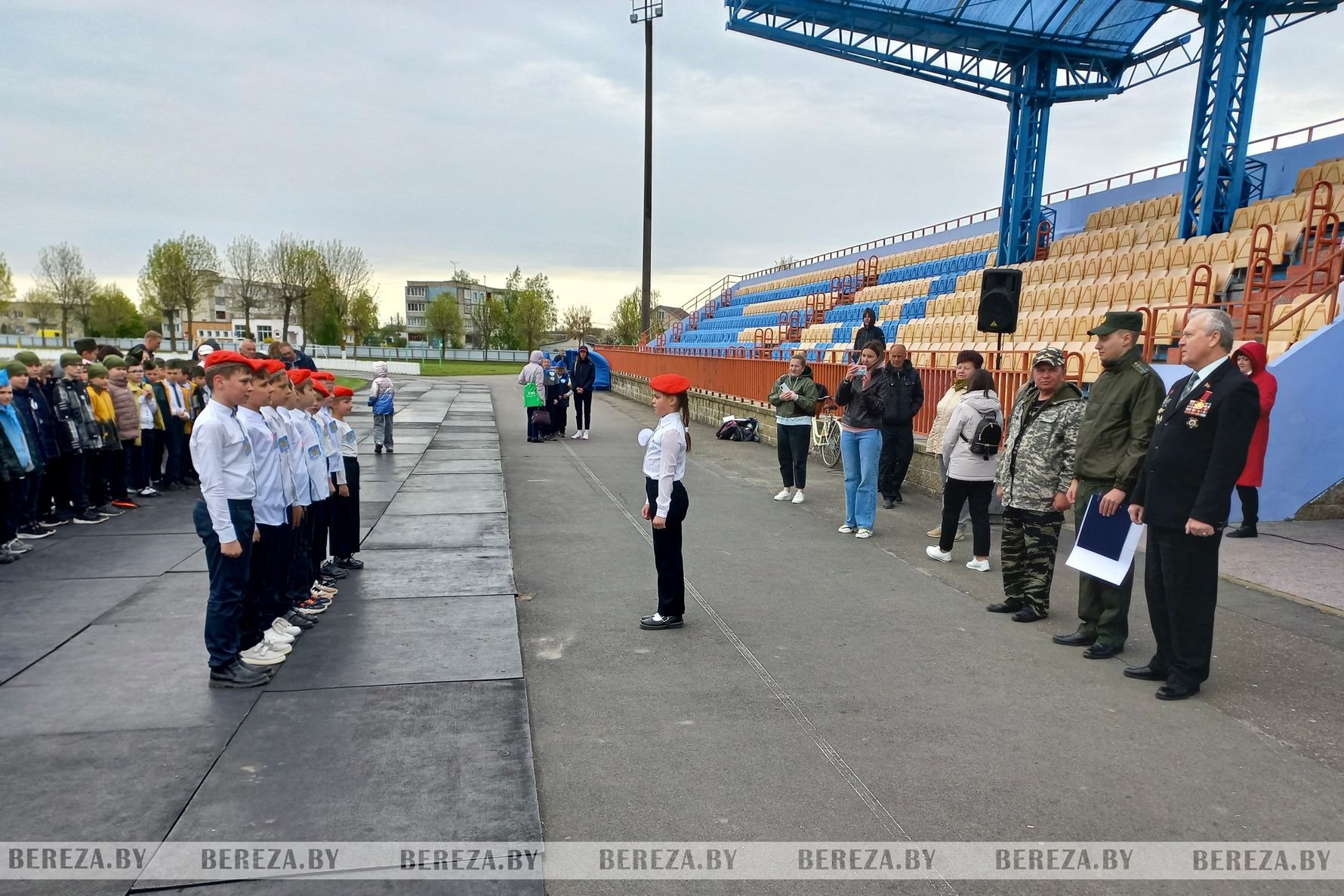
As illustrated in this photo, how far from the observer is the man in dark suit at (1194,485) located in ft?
14.2

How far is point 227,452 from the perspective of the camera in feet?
14.8

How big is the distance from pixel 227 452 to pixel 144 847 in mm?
2092

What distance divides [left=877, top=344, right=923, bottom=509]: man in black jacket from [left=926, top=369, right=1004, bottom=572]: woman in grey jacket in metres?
2.77

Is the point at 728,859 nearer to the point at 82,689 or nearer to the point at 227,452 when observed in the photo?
the point at 227,452

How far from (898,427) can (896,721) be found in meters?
6.66

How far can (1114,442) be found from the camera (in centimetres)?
523

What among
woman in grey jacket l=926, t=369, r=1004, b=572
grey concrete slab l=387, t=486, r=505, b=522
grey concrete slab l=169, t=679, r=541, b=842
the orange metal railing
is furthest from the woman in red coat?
grey concrete slab l=387, t=486, r=505, b=522

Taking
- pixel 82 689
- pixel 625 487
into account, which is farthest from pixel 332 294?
pixel 82 689

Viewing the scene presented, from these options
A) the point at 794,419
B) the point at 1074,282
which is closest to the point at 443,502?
the point at 794,419

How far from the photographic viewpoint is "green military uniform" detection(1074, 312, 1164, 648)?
16.6ft

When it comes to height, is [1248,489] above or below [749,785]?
above

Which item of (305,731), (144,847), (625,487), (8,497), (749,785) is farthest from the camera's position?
(625,487)

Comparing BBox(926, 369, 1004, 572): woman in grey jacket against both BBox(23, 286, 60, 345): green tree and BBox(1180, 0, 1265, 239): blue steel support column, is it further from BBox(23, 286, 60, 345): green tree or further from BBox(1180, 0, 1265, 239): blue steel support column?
BBox(23, 286, 60, 345): green tree

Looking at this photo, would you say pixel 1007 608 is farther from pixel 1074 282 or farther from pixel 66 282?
pixel 66 282
